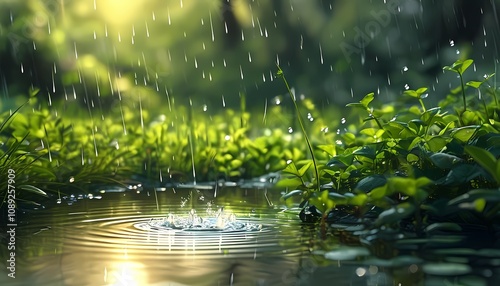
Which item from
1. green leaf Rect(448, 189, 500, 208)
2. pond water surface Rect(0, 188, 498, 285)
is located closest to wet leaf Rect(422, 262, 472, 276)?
pond water surface Rect(0, 188, 498, 285)

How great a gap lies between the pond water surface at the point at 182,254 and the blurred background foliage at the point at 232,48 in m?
4.09

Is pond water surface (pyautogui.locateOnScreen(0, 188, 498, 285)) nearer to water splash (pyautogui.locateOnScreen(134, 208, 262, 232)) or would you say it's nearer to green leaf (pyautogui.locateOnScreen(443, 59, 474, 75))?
water splash (pyautogui.locateOnScreen(134, 208, 262, 232))

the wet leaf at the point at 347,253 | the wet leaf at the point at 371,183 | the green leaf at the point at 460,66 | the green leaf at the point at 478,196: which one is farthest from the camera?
the green leaf at the point at 460,66

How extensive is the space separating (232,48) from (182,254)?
7522 mm

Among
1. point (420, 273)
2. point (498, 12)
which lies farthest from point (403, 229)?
point (498, 12)

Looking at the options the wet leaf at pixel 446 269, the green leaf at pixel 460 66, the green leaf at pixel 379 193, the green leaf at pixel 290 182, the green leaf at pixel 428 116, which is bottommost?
the wet leaf at pixel 446 269

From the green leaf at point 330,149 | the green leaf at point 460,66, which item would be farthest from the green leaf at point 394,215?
the green leaf at point 330,149

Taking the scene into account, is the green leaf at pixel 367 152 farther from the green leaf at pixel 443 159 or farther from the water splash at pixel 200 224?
the water splash at pixel 200 224

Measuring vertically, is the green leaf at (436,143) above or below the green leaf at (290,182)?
above

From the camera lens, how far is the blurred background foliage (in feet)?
26.5

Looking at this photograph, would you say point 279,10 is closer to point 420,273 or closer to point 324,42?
point 324,42

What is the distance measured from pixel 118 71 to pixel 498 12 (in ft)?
14.2

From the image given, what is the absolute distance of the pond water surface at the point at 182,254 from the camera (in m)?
2.01

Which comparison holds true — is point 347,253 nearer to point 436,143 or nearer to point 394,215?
point 394,215
